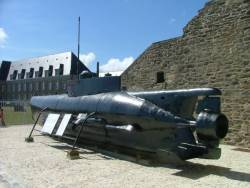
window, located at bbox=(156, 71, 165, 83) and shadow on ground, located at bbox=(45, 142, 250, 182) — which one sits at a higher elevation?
window, located at bbox=(156, 71, 165, 83)

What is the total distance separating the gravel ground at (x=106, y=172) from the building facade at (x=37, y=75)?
5029 cm

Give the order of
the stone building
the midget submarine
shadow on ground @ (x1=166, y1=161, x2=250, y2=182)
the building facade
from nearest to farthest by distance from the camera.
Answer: shadow on ground @ (x1=166, y1=161, x2=250, y2=182) → the midget submarine → the stone building → the building facade

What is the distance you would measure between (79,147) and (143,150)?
9.95ft

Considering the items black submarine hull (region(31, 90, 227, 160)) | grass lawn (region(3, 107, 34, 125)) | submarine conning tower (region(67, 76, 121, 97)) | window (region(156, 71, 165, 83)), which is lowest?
grass lawn (region(3, 107, 34, 125))

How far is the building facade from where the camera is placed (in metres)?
61.4

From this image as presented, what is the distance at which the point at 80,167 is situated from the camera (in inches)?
292

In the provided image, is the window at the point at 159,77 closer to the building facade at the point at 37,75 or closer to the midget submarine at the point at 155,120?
the midget submarine at the point at 155,120

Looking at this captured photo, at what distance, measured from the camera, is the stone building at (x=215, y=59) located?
11.0 m

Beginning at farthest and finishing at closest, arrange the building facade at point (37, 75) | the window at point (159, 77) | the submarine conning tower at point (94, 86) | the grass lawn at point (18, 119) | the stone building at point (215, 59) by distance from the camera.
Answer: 1. the building facade at point (37, 75)
2. the grass lawn at point (18, 119)
3. the window at point (159, 77)
4. the stone building at point (215, 59)
5. the submarine conning tower at point (94, 86)

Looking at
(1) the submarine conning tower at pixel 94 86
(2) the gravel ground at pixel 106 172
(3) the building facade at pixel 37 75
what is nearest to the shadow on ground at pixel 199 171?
(2) the gravel ground at pixel 106 172

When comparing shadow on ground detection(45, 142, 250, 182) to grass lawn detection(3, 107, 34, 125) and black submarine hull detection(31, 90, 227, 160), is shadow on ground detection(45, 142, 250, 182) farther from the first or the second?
grass lawn detection(3, 107, 34, 125)

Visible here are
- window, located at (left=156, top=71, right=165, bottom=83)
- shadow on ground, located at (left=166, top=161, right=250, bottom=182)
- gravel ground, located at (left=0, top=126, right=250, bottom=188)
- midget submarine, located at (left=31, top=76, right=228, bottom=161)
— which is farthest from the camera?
window, located at (left=156, top=71, right=165, bottom=83)

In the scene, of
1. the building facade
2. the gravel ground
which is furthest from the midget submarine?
the building facade

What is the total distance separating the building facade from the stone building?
45255 mm
